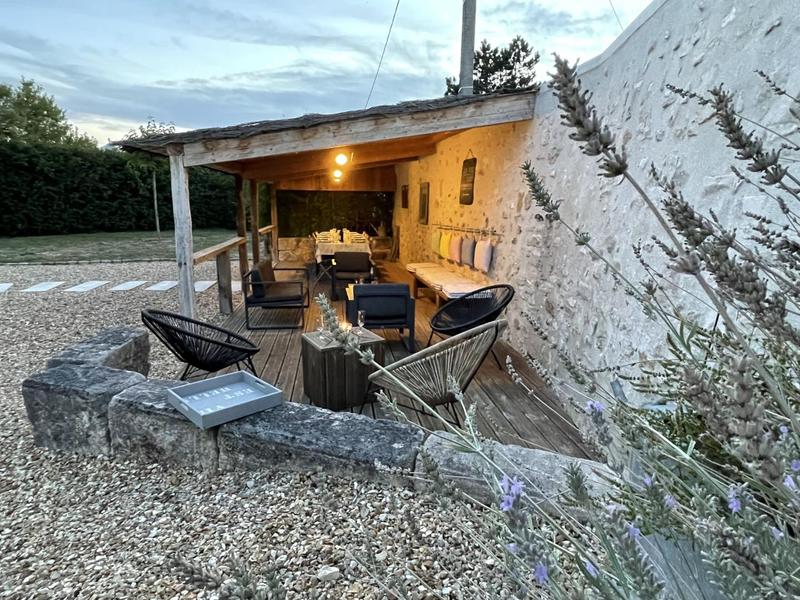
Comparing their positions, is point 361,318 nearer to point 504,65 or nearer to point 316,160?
point 316,160

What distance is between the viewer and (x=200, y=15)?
786 cm

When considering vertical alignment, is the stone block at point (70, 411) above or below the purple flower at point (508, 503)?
below

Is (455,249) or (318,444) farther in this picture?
(455,249)

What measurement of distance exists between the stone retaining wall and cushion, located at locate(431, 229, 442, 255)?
16.7 ft

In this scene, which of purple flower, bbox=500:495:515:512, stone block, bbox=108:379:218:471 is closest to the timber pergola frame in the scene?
stone block, bbox=108:379:218:471

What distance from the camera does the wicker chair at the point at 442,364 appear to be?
8.82 ft

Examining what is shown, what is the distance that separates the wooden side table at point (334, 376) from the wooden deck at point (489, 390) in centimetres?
20

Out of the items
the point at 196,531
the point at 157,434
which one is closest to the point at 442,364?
the point at 196,531

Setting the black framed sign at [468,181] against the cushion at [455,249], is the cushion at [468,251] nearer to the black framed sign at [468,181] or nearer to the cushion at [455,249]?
the cushion at [455,249]

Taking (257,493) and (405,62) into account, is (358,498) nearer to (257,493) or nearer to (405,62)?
(257,493)

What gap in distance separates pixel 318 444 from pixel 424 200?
6837mm

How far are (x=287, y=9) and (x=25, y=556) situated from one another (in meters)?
8.59

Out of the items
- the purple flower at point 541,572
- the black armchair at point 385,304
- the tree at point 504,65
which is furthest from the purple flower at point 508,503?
the tree at point 504,65

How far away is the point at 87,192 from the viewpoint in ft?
51.5
